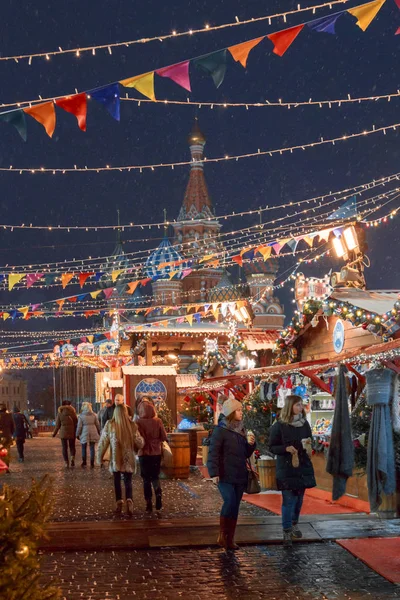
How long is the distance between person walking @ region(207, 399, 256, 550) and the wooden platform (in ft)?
1.38

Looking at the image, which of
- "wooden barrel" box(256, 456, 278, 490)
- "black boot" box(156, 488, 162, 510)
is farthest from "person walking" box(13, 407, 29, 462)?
"black boot" box(156, 488, 162, 510)

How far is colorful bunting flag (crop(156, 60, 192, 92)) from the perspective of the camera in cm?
944

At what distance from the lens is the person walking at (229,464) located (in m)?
9.15

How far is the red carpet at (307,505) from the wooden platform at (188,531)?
0.77 meters

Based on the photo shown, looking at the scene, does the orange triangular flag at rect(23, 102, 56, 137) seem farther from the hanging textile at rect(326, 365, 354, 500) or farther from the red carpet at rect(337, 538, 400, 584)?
the red carpet at rect(337, 538, 400, 584)

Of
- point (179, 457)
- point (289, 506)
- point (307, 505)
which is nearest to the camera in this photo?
point (289, 506)

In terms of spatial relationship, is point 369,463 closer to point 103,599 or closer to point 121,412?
point 121,412

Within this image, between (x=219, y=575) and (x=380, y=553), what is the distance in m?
1.80

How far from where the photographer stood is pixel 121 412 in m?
12.1

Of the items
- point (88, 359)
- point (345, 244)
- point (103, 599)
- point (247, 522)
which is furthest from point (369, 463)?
point (88, 359)

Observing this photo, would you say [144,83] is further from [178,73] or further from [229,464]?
[229,464]

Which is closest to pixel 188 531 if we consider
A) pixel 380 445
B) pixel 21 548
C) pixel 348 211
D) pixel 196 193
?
pixel 380 445

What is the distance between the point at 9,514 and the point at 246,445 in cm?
583

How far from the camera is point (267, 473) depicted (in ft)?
49.8
